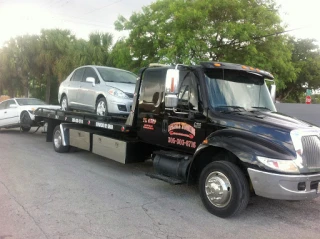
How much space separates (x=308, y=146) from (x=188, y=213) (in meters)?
1.95

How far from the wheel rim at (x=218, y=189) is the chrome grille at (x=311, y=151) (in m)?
1.08

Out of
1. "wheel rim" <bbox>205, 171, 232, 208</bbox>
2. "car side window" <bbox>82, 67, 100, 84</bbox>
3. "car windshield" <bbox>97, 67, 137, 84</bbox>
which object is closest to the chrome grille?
"wheel rim" <bbox>205, 171, 232, 208</bbox>

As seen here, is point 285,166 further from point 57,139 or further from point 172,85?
point 57,139

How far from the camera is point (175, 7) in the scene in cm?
1756

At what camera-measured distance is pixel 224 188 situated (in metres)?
4.76

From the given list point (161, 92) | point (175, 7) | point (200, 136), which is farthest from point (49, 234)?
point (175, 7)

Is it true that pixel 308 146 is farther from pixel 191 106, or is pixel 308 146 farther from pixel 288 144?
pixel 191 106

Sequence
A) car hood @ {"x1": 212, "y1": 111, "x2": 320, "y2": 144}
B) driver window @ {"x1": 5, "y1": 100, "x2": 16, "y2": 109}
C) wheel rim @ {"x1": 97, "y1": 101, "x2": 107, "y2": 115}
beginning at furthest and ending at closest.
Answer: driver window @ {"x1": 5, "y1": 100, "x2": 16, "y2": 109}
wheel rim @ {"x1": 97, "y1": 101, "x2": 107, "y2": 115}
car hood @ {"x1": 212, "y1": 111, "x2": 320, "y2": 144}

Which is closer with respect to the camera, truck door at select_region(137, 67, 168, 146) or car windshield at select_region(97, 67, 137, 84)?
truck door at select_region(137, 67, 168, 146)

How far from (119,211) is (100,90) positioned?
168 inches

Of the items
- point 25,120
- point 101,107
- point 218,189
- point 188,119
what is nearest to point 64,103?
point 101,107

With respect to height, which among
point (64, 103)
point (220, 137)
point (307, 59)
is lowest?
point (220, 137)

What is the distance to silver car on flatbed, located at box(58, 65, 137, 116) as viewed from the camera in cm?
819

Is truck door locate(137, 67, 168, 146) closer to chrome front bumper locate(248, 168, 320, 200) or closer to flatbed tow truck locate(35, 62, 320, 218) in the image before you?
flatbed tow truck locate(35, 62, 320, 218)
